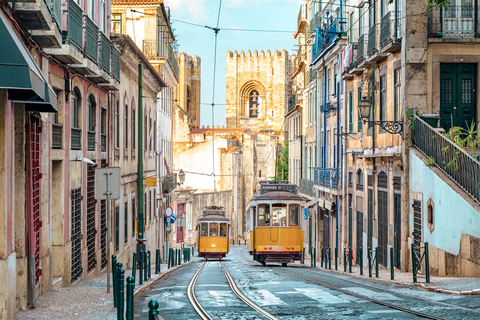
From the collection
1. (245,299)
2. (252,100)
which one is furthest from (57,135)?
(252,100)

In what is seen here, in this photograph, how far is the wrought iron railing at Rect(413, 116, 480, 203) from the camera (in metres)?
15.0

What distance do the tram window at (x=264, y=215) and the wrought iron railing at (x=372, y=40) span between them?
277 inches

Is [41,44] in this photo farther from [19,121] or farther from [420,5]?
[420,5]

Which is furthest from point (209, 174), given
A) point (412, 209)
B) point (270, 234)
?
point (412, 209)

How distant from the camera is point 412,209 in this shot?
19.0 meters

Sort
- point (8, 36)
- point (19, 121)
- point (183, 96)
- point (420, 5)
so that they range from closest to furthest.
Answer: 1. point (8, 36)
2. point (19, 121)
3. point (420, 5)
4. point (183, 96)

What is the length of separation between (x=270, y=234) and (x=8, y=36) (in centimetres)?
1806

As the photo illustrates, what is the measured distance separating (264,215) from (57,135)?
1230 centimetres

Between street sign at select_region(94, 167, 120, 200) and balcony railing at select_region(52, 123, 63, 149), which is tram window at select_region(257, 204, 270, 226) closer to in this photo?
balcony railing at select_region(52, 123, 63, 149)

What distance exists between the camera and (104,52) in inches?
709

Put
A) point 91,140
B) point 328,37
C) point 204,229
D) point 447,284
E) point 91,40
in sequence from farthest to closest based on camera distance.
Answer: point 204,229, point 328,37, point 91,140, point 91,40, point 447,284

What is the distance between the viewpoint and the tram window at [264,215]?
83.1 feet

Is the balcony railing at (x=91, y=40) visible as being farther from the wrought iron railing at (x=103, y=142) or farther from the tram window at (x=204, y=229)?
the tram window at (x=204, y=229)

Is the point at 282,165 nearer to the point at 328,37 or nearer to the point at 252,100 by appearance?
the point at 252,100
